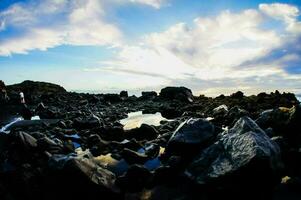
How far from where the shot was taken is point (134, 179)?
27.9 feet

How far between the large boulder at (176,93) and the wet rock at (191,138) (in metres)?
35.7

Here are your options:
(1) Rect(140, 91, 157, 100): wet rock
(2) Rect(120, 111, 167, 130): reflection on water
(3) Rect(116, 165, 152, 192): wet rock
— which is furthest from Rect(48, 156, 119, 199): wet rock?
(1) Rect(140, 91, 157, 100): wet rock

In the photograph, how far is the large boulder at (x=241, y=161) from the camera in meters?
7.50

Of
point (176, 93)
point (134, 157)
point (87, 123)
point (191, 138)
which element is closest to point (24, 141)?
point (134, 157)

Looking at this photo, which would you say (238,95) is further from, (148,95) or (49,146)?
(49,146)

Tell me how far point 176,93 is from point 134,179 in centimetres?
4328

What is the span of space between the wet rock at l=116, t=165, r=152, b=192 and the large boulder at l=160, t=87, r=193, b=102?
37.8 meters

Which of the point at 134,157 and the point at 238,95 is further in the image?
the point at 238,95

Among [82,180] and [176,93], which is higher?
[176,93]

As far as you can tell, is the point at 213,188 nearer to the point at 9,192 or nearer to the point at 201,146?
the point at 201,146

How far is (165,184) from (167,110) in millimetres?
22199

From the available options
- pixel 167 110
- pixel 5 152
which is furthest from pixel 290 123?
pixel 167 110

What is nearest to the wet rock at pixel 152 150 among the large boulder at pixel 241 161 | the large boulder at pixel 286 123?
the large boulder at pixel 241 161

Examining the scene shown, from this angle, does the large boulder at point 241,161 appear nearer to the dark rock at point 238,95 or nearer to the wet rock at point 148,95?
the dark rock at point 238,95
